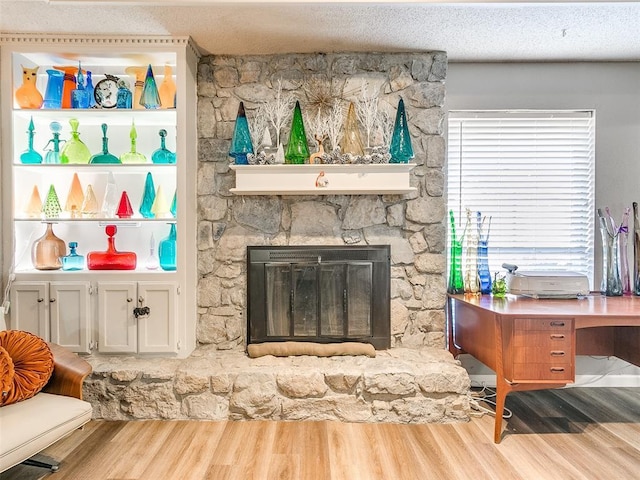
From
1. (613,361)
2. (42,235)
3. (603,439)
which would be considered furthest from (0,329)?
(613,361)

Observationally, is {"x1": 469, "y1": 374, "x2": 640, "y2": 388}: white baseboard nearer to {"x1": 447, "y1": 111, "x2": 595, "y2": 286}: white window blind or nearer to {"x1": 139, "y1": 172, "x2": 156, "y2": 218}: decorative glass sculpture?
{"x1": 447, "y1": 111, "x2": 595, "y2": 286}: white window blind

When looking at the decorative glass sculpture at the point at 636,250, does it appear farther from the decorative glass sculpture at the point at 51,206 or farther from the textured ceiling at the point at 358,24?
the decorative glass sculpture at the point at 51,206

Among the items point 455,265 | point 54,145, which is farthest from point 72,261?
point 455,265

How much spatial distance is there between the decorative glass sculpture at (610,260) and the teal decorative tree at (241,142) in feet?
7.82

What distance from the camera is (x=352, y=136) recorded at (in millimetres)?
3027

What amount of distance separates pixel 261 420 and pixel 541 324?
1646 millimetres

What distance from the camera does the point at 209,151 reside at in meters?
3.12

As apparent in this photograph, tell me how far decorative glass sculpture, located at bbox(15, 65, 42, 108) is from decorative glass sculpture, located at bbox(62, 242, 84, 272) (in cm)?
93

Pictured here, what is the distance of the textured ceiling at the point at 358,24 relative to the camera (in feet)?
8.07

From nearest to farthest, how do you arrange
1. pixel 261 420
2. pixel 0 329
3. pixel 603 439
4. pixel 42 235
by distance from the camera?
pixel 0 329, pixel 603 439, pixel 261 420, pixel 42 235

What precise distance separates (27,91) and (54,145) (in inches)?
14.2

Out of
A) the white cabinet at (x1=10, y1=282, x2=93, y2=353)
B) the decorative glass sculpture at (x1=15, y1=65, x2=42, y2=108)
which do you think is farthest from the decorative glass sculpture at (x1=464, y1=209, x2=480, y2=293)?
the decorative glass sculpture at (x1=15, y1=65, x2=42, y2=108)

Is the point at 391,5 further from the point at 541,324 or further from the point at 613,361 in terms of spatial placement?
the point at 613,361

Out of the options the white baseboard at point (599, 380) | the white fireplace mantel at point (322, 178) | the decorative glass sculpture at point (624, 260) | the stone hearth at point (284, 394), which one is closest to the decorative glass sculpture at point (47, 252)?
the stone hearth at point (284, 394)
